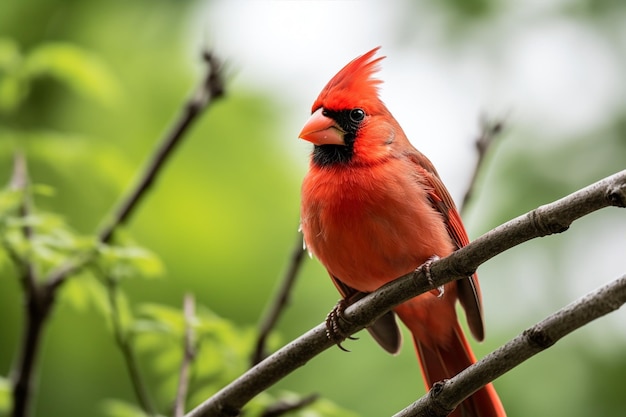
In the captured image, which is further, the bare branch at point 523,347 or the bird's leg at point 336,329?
the bird's leg at point 336,329

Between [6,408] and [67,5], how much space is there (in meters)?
2.89

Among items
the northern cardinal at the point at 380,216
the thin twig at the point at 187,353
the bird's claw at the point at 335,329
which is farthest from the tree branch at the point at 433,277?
the northern cardinal at the point at 380,216

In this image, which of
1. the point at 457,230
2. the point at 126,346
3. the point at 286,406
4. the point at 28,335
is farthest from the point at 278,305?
the point at 28,335

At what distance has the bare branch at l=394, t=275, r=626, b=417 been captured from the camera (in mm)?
1339

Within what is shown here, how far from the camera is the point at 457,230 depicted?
240 cm

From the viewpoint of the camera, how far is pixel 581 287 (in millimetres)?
4090

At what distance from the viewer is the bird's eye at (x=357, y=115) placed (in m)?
2.37

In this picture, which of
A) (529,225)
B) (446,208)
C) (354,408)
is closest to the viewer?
(529,225)

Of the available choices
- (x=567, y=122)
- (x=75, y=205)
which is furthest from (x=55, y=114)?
(x=567, y=122)

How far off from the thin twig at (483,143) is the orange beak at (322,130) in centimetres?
51

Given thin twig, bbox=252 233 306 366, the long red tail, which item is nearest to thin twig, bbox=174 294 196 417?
thin twig, bbox=252 233 306 366

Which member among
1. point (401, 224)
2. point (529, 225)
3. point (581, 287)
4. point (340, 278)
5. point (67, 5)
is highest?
point (67, 5)

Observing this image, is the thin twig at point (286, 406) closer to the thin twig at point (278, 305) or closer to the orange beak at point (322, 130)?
the thin twig at point (278, 305)

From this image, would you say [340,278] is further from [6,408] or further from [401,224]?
[6,408]
